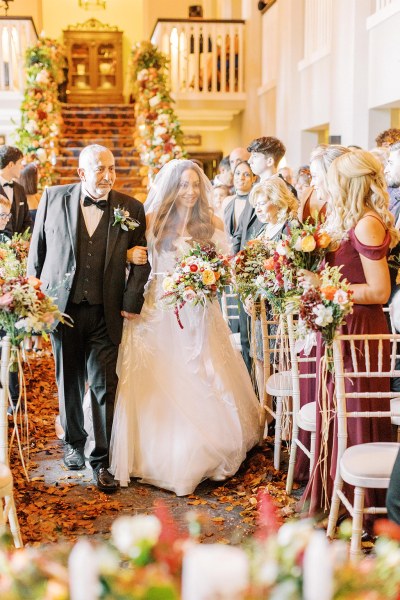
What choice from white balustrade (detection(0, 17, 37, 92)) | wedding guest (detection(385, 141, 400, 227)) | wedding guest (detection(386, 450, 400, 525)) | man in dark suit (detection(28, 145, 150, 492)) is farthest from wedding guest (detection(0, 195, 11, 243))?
white balustrade (detection(0, 17, 37, 92))

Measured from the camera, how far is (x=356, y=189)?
3.59 metres

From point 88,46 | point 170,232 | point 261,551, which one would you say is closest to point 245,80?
point 88,46

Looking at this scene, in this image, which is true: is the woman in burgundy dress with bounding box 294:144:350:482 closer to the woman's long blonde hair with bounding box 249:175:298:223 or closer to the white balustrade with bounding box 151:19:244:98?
the woman's long blonde hair with bounding box 249:175:298:223

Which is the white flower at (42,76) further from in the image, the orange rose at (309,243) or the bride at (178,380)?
the orange rose at (309,243)

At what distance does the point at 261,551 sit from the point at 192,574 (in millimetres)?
275

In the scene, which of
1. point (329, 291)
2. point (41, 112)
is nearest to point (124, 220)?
point (329, 291)

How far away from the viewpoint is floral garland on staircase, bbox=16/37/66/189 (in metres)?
10.8

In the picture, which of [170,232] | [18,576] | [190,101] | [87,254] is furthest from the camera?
[190,101]

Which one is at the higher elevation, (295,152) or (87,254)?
(295,152)

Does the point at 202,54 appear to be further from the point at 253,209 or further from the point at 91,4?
the point at 253,209

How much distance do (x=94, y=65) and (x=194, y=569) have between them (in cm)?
1860

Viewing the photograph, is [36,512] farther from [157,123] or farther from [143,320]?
[157,123]

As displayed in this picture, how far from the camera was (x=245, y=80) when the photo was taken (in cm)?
1427

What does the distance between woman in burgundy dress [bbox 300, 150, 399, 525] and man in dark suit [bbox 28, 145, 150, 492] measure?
4.24 ft
